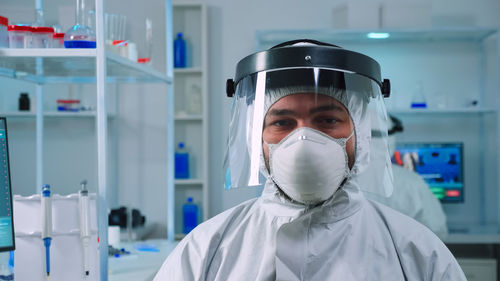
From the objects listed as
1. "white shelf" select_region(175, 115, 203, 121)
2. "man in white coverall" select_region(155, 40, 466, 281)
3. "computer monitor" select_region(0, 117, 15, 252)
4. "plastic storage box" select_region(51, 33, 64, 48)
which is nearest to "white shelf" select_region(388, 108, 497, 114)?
"white shelf" select_region(175, 115, 203, 121)

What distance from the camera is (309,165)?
45.8 inches

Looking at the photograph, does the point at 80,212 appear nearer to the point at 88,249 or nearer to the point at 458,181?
the point at 88,249

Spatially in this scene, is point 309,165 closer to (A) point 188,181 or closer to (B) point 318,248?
(B) point 318,248

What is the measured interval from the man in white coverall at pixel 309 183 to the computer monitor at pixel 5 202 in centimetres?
50

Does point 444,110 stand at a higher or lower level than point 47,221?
higher

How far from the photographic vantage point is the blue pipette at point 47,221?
1535 millimetres

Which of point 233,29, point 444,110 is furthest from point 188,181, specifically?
point 444,110

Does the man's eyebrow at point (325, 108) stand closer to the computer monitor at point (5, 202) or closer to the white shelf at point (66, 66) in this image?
the white shelf at point (66, 66)

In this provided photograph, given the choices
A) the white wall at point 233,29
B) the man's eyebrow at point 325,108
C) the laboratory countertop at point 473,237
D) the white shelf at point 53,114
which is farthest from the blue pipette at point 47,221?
the white wall at point 233,29

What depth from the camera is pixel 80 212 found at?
158cm

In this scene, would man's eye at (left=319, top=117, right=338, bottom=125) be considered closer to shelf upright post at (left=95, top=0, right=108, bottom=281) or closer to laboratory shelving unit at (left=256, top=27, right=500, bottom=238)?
shelf upright post at (left=95, top=0, right=108, bottom=281)

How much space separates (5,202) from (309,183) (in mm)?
893

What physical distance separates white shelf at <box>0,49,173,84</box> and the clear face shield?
0.60m

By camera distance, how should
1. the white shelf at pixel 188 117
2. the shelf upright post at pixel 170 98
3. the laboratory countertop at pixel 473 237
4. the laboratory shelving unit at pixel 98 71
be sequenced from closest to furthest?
the laboratory shelving unit at pixel 98 71 < the shelf upright post at pixel 170 98 < the laboratory countertop at pixel 473 237 < the white shelf at pixel 188 117
